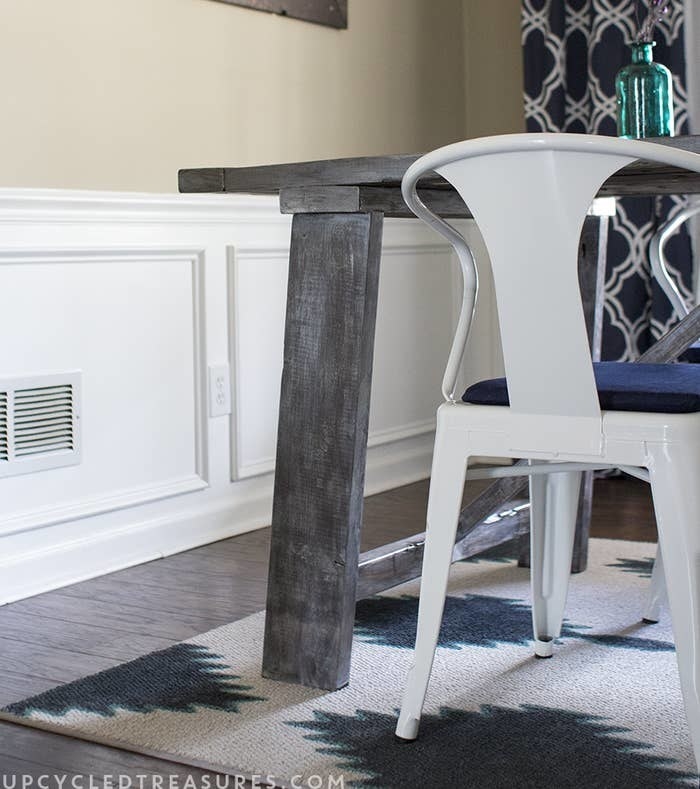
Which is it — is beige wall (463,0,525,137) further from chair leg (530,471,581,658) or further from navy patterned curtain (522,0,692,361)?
chair leg (530,471,581,658)

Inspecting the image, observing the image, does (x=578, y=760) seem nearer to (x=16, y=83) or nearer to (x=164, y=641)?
(x=164, y=641)

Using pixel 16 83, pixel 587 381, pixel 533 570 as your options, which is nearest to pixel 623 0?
pixel 16 83

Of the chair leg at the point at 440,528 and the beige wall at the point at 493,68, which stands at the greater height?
the beige wall at the point at 493,68

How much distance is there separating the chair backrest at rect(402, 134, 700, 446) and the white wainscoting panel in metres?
1.15

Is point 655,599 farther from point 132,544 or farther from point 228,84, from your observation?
point 228,84

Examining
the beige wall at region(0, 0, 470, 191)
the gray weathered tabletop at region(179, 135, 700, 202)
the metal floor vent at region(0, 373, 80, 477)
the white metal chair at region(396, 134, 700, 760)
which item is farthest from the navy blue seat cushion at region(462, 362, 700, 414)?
the beige wall at region(0, 0, 470, 191)

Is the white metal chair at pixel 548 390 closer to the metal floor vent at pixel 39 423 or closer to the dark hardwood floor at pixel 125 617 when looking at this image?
the dark hardwood floor at pixel 125 617

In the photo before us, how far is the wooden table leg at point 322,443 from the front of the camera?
184 centimetres

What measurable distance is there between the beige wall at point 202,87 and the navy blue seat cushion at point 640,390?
126 centimetres

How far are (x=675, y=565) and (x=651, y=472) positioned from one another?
0.11 m

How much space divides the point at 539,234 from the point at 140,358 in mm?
1446

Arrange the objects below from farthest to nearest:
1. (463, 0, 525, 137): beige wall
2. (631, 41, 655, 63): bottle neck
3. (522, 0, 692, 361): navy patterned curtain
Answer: (463, 0, 525, 137): beige wall, (522, 0, 692, 361): navy patterned curtain, (631, 41, 655, 63): bottle neck

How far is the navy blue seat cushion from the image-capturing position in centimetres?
148

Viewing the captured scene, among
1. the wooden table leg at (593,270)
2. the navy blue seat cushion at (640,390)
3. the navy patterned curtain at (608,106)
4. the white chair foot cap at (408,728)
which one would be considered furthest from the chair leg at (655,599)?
the navy patterned curtain at (608,106)
